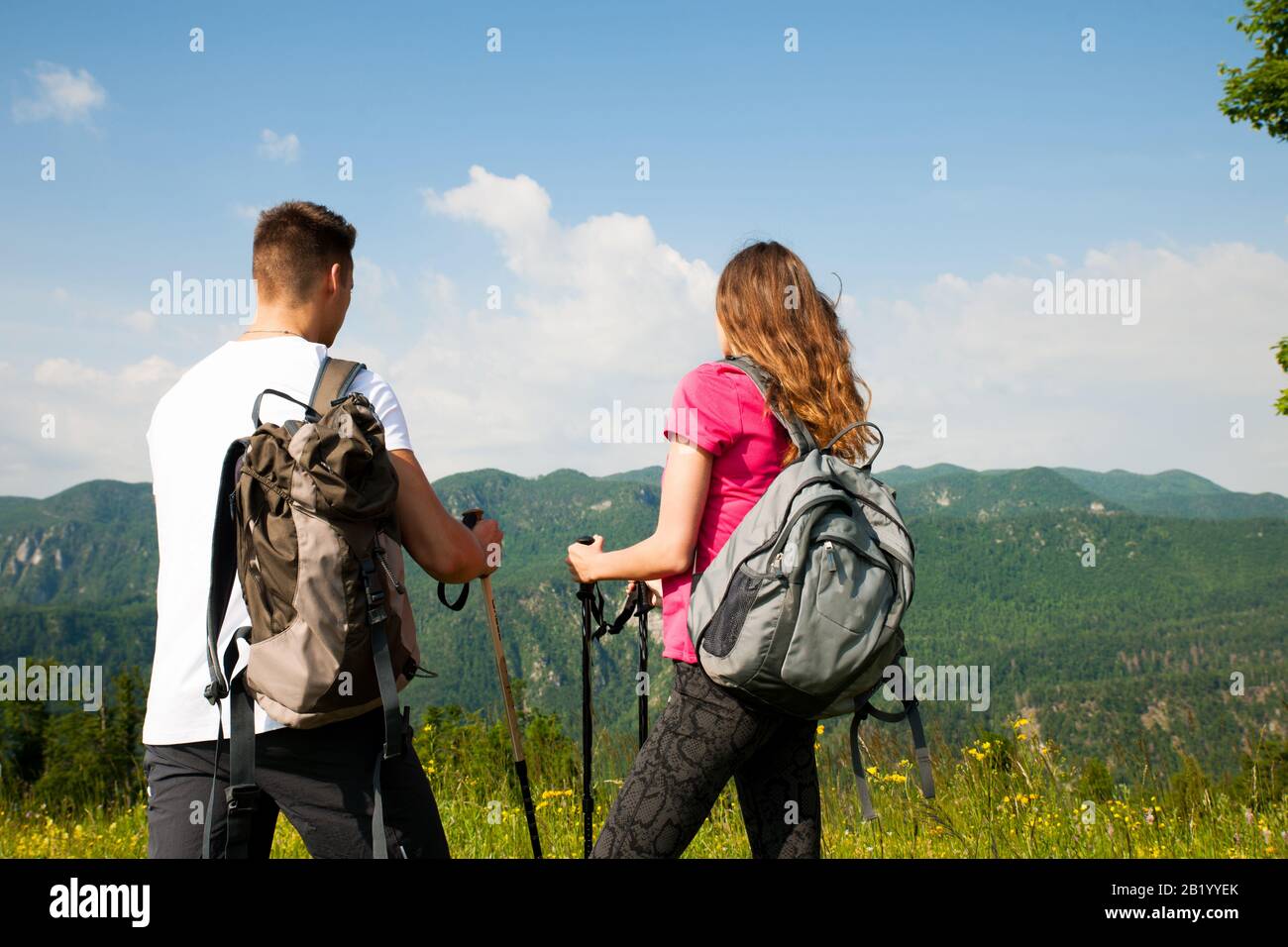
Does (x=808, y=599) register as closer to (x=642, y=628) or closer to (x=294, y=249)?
(x=642, y=628)

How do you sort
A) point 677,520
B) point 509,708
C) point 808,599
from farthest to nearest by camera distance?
point 509,708
point 677,520
point 808,599

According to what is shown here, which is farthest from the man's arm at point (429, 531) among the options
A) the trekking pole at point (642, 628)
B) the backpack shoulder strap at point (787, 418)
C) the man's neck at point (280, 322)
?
the backpack shoulder strap at point (787, 418)

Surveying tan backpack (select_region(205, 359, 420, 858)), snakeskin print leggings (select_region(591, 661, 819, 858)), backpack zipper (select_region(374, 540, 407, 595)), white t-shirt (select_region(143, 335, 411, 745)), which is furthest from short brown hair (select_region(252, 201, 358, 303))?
snakeskin print leggings (select_region(591, 661, 819, 858))

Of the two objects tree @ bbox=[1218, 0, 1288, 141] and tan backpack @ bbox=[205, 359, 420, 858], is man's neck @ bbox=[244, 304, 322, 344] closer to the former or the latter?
tan backpack @ bbox=[205, 359, 420, 858]

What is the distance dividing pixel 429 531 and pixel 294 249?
0.80 meters

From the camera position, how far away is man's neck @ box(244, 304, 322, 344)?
7.48 feet

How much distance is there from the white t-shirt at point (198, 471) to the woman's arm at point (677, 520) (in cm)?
66

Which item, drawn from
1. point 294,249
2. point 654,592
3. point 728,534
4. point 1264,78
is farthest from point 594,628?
point 1264,78

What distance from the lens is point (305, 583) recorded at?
6.35ft

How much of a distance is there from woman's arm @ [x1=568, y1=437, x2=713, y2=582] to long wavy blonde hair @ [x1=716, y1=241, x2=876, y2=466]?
0.26 m

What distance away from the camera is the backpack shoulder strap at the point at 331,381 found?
6.98 feet
